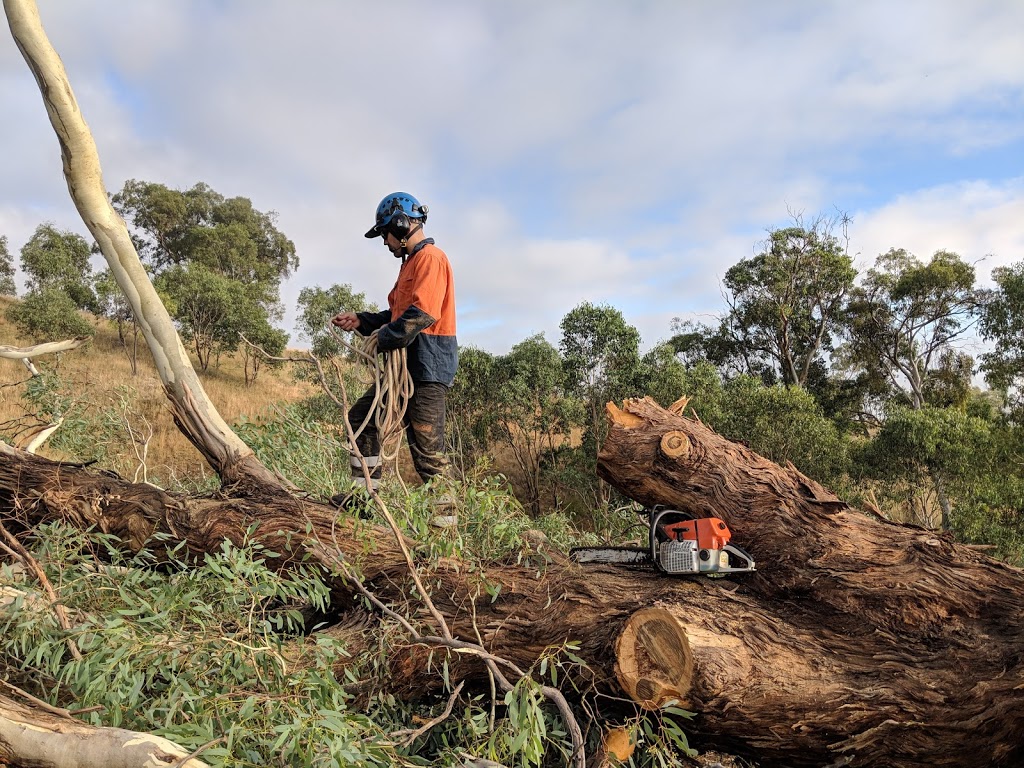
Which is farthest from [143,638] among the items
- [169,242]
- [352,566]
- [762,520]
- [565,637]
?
[169,242]

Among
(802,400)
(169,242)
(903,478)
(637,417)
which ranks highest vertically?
(169,242)

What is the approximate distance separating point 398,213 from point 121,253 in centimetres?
148

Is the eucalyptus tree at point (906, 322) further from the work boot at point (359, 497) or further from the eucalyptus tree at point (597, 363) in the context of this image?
the work boot at point (359, 497)

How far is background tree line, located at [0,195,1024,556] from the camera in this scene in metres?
12.2

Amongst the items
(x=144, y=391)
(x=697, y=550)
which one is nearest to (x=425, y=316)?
(x=697, y=550)

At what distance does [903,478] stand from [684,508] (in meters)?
11.4

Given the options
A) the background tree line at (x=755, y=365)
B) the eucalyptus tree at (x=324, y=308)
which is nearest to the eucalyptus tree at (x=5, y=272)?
the background tree line at (x=755, y=365)

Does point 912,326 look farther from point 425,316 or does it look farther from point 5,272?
point 5,272

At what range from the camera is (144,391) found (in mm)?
15406

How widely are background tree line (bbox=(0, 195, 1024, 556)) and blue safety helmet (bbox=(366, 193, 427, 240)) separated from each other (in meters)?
4.14

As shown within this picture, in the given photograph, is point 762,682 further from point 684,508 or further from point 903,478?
point 903,478

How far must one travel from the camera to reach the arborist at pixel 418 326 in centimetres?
377

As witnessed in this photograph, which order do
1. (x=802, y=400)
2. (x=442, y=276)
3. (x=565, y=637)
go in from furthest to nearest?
(x=802, y=400), (x=442, y=276), (x=565, y=637)

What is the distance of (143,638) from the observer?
2.26m
